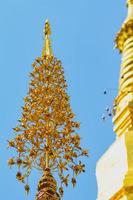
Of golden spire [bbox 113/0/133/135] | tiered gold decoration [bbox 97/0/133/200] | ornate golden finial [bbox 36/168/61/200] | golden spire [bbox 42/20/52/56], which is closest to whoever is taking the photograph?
tiered gold decoration [bbox 97/0/133/200]

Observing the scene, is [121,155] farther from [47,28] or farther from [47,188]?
[47,28]

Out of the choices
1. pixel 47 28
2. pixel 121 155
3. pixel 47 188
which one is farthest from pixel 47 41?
pixel 121 155

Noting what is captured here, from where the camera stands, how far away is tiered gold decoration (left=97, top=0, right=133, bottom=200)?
22.6 ft

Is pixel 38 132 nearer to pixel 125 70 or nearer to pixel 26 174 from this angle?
pixel 26 174

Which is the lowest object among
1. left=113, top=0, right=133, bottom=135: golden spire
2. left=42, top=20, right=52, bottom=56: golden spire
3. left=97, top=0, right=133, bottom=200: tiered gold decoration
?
left=97, top=0, right=133, bottom=200: tiered gold decoration

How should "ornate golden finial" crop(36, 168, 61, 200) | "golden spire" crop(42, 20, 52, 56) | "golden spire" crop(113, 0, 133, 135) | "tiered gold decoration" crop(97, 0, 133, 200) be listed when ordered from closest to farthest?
"tiered gold decoration" crop(97, 0, 133, 200) → "golden spire" crop(113, 0, 133, 135) → "ornate golden finial" crop(36, 168, 61, 200) → "golden spire" crop(42, 20, 52, 56)

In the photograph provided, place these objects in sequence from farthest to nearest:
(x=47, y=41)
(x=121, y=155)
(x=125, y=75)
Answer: (x=47, y=41)
(x=125, y=75)
(x=121, y=155)

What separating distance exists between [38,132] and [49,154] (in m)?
0.42

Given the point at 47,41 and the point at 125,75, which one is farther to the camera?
the point at 47,41

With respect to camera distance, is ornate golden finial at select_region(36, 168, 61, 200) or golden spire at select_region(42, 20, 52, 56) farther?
golden spire at select_region(42, 20, 52, 56)

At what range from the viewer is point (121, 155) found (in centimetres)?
714

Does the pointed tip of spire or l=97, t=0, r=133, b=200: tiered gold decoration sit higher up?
the pointed tip of spire

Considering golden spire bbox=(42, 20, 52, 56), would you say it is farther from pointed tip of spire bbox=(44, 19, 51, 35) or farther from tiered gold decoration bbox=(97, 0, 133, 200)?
tiered gold decoration bbox=(97, 0, 133, 200)

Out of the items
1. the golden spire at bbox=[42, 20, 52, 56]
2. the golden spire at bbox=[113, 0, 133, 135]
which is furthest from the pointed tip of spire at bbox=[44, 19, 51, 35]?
the golden spire at bbox=[113, 0, 133, 135]
